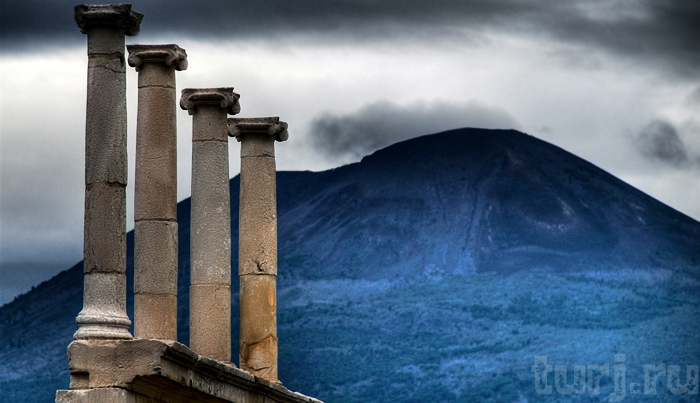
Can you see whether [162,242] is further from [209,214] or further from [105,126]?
[105,126]

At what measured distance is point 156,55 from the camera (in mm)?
21141

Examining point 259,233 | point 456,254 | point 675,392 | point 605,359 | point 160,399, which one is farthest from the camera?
point 456,254

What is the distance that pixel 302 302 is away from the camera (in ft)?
590

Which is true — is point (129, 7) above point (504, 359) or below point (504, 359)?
below

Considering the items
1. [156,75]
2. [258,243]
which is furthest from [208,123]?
[258,243]

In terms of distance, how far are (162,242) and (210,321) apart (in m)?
2.93

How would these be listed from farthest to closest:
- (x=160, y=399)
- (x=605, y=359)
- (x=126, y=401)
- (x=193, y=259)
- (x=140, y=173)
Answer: (x=605, y=359)
(x=193, y=259)
(x=140, y=173)
(x=160, y=399)
(x=126, y=401)

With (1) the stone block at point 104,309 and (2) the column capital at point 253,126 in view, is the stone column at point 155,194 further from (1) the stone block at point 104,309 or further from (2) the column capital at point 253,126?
(2) the column capital at point 253,126

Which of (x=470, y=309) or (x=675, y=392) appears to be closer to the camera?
(x=675, y=392)

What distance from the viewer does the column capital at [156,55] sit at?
21.1 m

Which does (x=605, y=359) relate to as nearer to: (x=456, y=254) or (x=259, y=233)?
(x=456, y=254)

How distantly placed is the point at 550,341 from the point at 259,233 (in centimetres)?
15169

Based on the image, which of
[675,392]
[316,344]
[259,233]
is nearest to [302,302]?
[316,344]

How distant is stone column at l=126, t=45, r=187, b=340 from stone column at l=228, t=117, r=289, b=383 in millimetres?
4366
